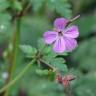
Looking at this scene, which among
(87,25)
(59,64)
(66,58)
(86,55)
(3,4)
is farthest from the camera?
(87,25)

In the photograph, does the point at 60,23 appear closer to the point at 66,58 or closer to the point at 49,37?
the point at 49,37

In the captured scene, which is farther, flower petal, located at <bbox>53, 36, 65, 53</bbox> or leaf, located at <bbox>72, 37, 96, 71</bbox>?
leaf, located at <bbox>72, 37, 96, 71</bbox>

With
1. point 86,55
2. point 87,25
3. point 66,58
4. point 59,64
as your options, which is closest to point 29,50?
point 59,64

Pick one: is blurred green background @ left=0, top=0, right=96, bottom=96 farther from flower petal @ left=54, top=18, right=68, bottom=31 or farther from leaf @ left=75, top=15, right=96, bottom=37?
flower petal @ left=54, top=18, right=68, bottom=31

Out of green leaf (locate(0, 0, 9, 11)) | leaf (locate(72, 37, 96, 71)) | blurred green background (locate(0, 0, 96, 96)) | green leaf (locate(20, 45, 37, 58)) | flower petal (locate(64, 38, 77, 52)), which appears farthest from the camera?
leaf (locate(72, 37, 96, 71))

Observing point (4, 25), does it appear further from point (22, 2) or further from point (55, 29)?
point (55, 29)

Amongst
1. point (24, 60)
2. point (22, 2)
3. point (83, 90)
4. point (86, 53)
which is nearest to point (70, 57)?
point (86, 53)

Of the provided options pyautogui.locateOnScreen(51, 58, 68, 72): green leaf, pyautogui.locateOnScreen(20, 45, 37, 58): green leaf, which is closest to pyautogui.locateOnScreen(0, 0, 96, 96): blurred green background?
pyautogui.locateOnScreen(20, 45, 37, 58): green leaf
